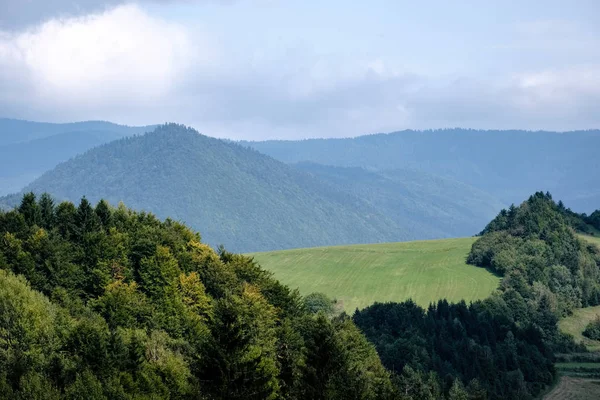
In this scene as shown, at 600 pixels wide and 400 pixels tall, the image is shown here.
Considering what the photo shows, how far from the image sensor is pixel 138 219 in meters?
112

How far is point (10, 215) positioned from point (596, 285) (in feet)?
426

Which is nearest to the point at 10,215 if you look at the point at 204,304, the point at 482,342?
the point at 204,304

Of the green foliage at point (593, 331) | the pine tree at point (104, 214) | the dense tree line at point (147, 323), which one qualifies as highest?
the pine tree at point (104, 214)

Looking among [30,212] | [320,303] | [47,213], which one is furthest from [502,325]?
[30,212]

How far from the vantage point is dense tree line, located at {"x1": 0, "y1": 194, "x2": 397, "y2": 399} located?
55.5m

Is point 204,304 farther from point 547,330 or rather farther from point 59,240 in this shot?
point 547,330

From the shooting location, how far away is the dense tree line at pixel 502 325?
12094cm

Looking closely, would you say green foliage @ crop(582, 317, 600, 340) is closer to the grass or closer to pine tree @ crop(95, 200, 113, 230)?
the grass

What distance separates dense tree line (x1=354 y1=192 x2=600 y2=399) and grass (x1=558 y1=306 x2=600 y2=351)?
1809mm

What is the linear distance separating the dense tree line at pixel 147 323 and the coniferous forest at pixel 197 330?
14 centimetres

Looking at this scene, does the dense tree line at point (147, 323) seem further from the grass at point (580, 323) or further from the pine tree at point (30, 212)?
the grass at point (580, 323)

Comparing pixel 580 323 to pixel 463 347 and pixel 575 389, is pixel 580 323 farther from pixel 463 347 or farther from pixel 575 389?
pixel 575 389

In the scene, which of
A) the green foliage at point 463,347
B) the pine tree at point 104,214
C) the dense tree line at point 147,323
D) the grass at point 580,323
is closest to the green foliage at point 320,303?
the green foliage at point 463,347

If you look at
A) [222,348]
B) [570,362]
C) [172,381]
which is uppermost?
[222,348]
